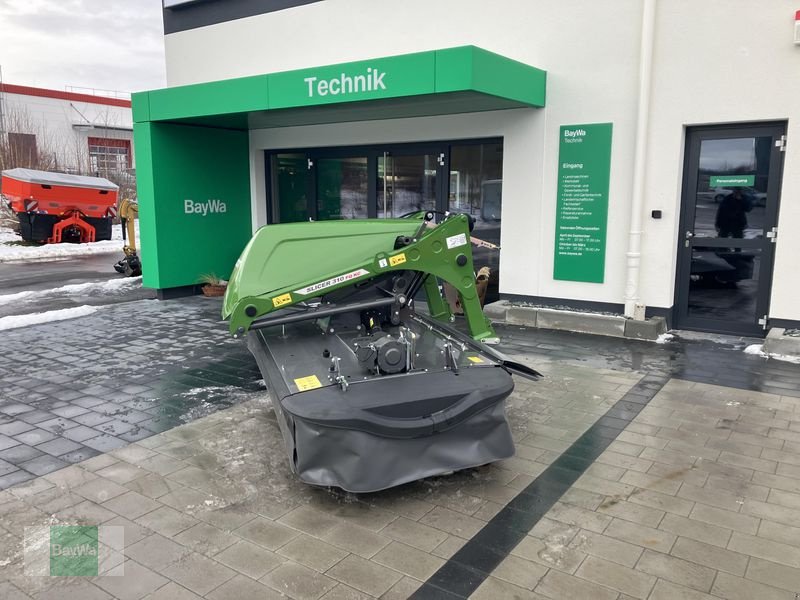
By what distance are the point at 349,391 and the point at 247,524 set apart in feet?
2.84

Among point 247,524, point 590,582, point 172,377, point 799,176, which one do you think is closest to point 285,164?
point 172,377

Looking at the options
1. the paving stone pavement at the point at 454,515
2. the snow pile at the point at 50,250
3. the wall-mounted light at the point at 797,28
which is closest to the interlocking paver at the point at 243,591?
the paving stone pavement at the point at 454,515

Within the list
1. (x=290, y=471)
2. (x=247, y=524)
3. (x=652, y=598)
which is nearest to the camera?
(x=652, y=598)

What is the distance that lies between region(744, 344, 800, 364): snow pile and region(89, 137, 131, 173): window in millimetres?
31691

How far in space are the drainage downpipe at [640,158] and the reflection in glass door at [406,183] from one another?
2.88 meters

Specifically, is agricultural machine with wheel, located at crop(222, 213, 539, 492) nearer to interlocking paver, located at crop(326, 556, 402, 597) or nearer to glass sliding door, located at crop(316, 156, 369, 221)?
interlocking paver, located at crop(326, 556, 402, 597)

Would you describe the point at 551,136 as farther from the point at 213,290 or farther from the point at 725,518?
the point at 213,290

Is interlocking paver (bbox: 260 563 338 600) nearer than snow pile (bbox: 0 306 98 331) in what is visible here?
Yes

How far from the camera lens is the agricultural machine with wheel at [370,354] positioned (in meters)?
3.38

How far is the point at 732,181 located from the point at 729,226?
493 millimetres

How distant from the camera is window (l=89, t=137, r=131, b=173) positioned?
3275 cm

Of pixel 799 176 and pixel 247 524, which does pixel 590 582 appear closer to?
pixel 247 524

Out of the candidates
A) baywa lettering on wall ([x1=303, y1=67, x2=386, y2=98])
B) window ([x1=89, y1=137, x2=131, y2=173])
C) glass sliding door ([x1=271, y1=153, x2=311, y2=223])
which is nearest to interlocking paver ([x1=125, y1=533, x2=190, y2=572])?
baywa lettering on wall ([x1=303, y1=67, x2=386, y2=98])

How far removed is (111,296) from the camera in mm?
10195
